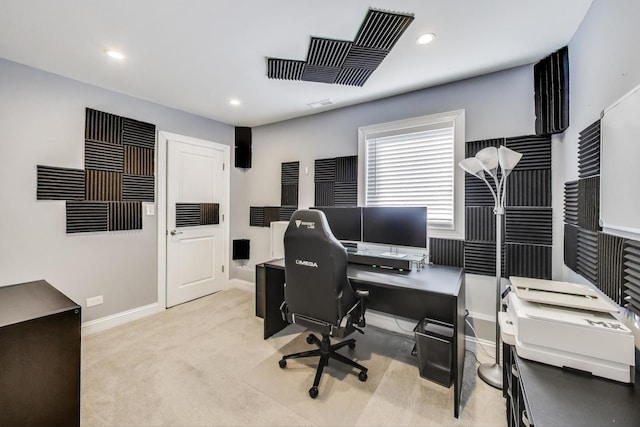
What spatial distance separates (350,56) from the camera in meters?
2.02

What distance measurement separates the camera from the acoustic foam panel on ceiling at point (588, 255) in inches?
55.9

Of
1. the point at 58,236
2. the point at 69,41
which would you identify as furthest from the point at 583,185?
the point at 58,236

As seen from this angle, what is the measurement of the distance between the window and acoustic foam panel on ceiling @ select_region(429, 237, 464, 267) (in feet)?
0.20

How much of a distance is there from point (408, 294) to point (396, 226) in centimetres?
69

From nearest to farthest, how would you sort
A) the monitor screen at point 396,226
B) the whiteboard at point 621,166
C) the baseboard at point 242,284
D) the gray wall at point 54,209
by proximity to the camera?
the whiteboard at point 621,166 → the gray wall at point 54,209 → the monitor screen at point 396,226 → the baseboard at point 242,284

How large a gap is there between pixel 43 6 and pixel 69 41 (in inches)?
15.2

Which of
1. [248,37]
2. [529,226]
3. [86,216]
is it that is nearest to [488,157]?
[529,226]

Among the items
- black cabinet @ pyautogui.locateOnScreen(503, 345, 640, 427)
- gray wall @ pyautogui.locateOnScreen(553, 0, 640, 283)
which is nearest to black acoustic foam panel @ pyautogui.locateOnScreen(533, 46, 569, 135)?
gray wall @ pyautogui.locateOnScreen(553, 0, 640, 283)

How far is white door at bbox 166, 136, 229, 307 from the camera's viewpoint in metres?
3.29

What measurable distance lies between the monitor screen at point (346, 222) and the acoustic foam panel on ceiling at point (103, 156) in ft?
7.42

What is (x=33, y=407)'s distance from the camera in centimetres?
132

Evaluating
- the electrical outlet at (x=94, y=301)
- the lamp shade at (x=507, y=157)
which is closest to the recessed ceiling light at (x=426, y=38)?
the lamp shade at (x=507, y=157)

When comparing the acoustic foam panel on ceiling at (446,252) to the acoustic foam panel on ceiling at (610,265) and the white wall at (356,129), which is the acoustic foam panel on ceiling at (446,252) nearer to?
the white wall at (356,129)

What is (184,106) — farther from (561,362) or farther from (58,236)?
(561,362)
